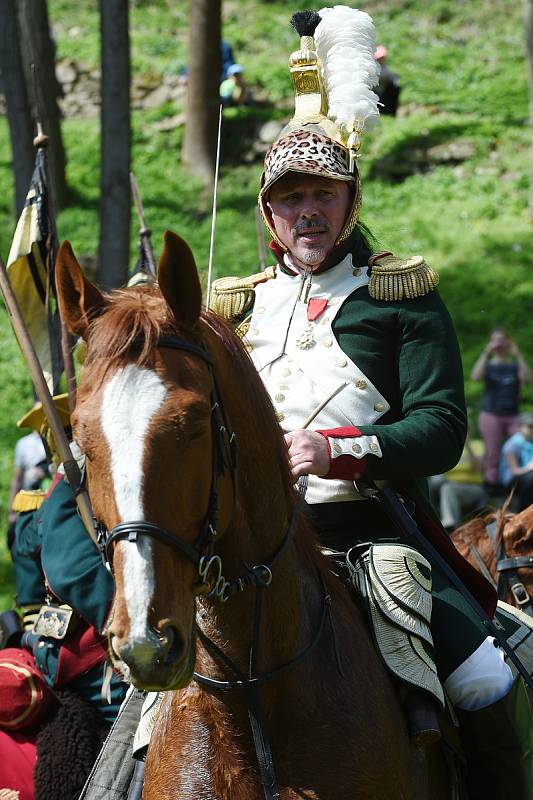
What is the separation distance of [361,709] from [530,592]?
264cm

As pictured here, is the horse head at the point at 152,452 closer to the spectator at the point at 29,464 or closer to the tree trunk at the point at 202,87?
the spectator at the point at 29,464

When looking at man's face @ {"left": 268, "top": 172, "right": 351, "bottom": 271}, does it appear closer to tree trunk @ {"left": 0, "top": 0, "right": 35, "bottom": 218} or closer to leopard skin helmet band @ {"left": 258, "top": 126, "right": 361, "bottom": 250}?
leopard skin helmet band @ {"left": 258, "top": 126, "right": 361, "bottom": 250}

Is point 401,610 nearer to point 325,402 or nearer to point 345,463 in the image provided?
point 345,463

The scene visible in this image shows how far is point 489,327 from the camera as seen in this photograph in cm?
1656

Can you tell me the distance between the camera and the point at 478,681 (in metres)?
3.48

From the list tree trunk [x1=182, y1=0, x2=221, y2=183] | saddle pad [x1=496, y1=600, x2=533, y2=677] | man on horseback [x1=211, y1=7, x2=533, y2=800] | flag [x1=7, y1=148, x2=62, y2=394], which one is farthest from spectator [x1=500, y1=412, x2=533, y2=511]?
tree trunk [x1=182, y1=0, x2=221, y2=183]

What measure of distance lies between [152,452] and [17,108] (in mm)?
8582

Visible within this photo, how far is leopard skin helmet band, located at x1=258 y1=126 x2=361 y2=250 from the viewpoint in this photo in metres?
3.80

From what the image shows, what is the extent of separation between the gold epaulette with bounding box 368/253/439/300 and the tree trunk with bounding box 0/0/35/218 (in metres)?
6.81

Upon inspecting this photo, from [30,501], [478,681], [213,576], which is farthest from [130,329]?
[30,501]

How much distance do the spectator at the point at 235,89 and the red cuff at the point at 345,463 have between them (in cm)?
1865

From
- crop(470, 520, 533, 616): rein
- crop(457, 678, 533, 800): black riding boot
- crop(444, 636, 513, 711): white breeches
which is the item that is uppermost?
crop(444, 636, 513, 711): white breeches

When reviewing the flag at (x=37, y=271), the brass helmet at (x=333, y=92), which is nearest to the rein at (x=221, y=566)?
the brass helmet at (x=333, y=92)

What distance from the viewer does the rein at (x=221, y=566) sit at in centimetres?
245
